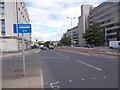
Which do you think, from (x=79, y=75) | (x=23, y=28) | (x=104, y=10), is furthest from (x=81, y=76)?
(x=104, y=10)

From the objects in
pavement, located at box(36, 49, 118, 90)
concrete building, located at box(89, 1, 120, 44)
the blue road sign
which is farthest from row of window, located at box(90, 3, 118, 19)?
the blue road sign

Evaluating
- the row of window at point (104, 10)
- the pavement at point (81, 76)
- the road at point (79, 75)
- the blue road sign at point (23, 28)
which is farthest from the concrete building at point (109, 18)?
the blue road sign at point (23, 28)

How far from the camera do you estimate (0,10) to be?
43.7 metres

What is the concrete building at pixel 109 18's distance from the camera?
250ft

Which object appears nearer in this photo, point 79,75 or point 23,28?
point 23,28

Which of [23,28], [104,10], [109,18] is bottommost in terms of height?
[23,28]

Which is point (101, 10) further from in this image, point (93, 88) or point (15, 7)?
point (93, 88)

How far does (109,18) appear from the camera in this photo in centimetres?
8431

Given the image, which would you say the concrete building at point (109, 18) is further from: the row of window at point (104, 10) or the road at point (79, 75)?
the road at point (79, 75)

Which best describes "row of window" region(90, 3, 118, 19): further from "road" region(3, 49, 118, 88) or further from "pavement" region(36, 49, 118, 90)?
"pavement" region(36, 49, 118, 90)

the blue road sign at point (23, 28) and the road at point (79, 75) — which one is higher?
the blue road sign at point (23, 28)

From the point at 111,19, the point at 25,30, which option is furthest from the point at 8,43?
the point at 111,19

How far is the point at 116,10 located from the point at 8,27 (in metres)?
51.6

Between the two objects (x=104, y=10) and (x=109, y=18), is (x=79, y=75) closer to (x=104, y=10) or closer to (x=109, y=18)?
(x=109, y=18)
